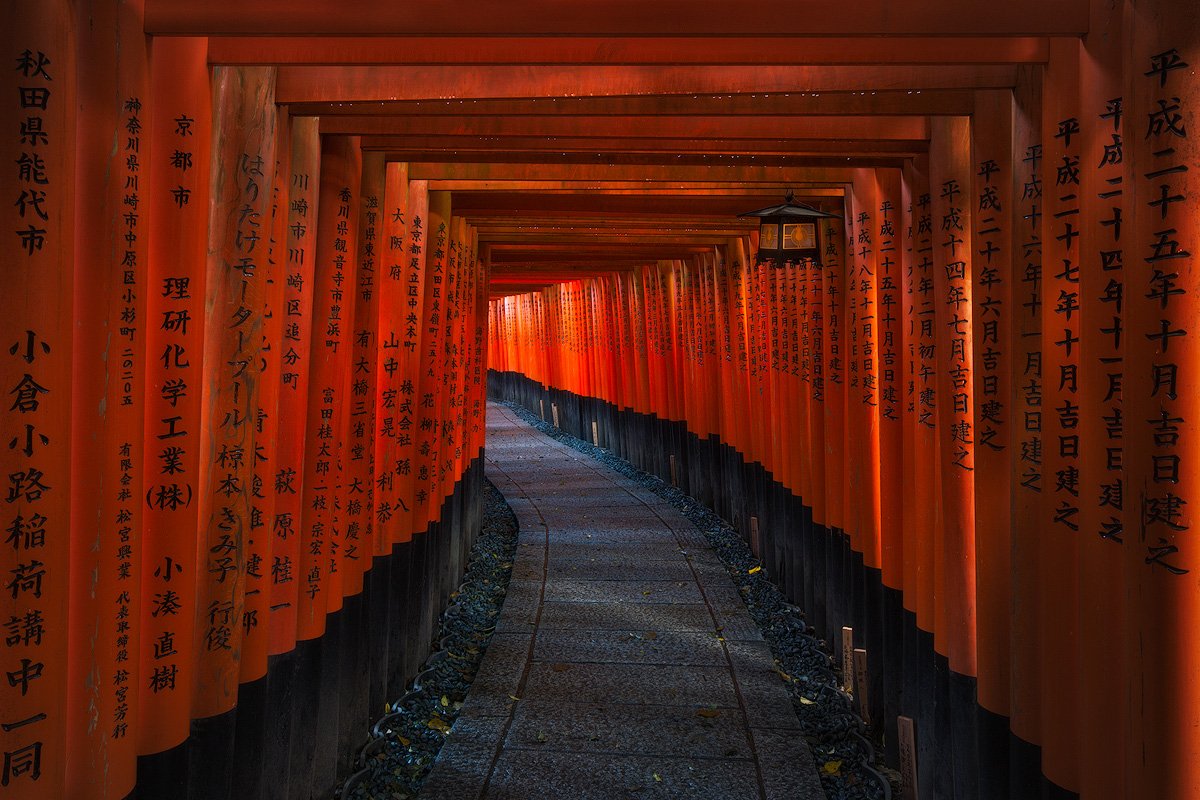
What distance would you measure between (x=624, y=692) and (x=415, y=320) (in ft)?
10.5

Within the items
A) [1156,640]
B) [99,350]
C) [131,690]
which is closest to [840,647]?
[1156,640]

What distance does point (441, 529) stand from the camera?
9.38m

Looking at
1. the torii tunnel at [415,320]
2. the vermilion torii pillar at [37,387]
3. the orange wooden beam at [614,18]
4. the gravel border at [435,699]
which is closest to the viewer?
the vermilion torii pillar at [37,387]

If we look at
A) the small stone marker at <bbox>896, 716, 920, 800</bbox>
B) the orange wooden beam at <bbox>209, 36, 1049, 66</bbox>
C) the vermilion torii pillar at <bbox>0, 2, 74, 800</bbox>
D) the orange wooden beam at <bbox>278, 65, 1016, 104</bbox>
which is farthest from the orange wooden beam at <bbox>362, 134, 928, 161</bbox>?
the small stone marker at <bbox>896, 716, 920, 800</bbox>

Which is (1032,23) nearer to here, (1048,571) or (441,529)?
(1048,571)

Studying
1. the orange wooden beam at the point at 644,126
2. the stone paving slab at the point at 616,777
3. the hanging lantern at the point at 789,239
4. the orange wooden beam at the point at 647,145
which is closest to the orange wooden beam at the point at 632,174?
the hanging lantern at the point at 789,239

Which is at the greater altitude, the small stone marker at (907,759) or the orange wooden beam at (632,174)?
the orange wooden beam at (632,174)

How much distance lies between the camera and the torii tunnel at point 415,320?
2523 millimetres

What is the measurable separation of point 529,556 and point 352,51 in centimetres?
809

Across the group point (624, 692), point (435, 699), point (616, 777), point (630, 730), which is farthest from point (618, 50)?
point (435, 699)

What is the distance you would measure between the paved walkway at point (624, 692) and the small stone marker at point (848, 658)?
0.49 meters

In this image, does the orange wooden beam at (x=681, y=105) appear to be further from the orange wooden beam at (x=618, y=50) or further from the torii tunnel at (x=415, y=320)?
the orange wooden beam at (x=618, y=50)

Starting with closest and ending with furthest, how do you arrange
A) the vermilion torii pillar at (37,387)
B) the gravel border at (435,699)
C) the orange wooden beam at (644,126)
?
the vermilion torii pillar at (37,387), the orange wooden beam at (644,126), the gravel border at (435,699)

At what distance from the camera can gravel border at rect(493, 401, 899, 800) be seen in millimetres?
5730
